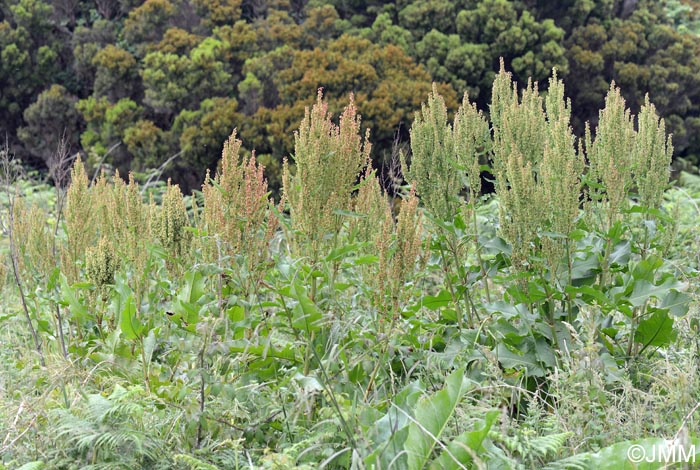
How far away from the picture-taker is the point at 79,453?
8.25 ft

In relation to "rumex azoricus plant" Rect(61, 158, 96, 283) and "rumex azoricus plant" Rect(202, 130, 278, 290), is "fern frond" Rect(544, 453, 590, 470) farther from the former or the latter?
"rumex azoricus plant" Rect(61, 158, 96, 283)

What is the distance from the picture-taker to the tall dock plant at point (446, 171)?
3297 millimetres

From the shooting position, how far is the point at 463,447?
2.22 m

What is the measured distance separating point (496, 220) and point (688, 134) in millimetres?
12083

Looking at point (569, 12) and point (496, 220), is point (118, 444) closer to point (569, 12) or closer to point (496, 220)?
point (496, 220)

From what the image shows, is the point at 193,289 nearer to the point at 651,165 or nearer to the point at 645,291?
the point at 645,291

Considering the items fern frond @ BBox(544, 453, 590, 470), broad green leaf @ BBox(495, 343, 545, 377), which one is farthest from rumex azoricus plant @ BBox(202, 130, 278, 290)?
fern frond @ BBox(544, 453, 590, 470)

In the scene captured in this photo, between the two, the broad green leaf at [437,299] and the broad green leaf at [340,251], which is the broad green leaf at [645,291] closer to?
the broad green leaf at [437,299]

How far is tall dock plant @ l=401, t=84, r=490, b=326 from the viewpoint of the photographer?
3.30 metres

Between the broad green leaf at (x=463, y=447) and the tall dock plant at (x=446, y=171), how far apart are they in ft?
3.70

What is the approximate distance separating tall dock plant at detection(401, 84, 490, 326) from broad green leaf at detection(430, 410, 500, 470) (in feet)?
3.70

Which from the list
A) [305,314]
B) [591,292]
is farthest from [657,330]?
[305,314]

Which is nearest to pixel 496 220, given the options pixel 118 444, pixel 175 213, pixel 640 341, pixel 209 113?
pixel 640 341

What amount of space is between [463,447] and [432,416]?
0.17 meters
